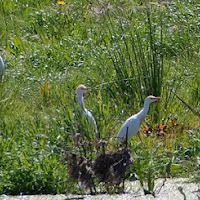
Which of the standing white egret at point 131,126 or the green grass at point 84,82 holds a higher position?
the standing white egret at point 131,126

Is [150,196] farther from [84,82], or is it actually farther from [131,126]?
[84,82]

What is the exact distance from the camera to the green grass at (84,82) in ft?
20.2

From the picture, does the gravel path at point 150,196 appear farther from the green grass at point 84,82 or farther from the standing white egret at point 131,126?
the standing white egret at point 131,126

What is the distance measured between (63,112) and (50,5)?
4.29 m

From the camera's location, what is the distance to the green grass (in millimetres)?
6145

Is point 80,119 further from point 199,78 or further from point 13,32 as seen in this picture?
point 13,32

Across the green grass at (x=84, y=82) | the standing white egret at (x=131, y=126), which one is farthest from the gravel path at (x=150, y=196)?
the standing white egret at (x=131, y=126)

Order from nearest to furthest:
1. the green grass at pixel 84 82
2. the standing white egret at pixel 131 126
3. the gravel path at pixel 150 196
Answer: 1. the gravel path at pixel 150 196
2. the green grass at pixel 84 82
3. the standing white egret at pixel 131 126

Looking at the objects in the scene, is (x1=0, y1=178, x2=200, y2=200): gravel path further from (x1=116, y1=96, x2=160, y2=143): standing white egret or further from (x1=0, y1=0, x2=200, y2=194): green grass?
(x1=116, y1=96, x2=160, y2=143): standing white egret

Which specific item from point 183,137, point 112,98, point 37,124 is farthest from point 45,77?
point 183,137

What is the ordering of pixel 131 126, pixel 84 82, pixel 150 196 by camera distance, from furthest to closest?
pixel 84 82 → pixel 131 126 → pixel 150 196

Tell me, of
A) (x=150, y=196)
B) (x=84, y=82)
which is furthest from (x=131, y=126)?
(x=84, y=82)

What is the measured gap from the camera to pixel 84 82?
8.40 m

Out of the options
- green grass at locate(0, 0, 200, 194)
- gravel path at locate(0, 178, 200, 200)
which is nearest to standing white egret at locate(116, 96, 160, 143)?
green grass at locate(0, 0, 200, 194)
